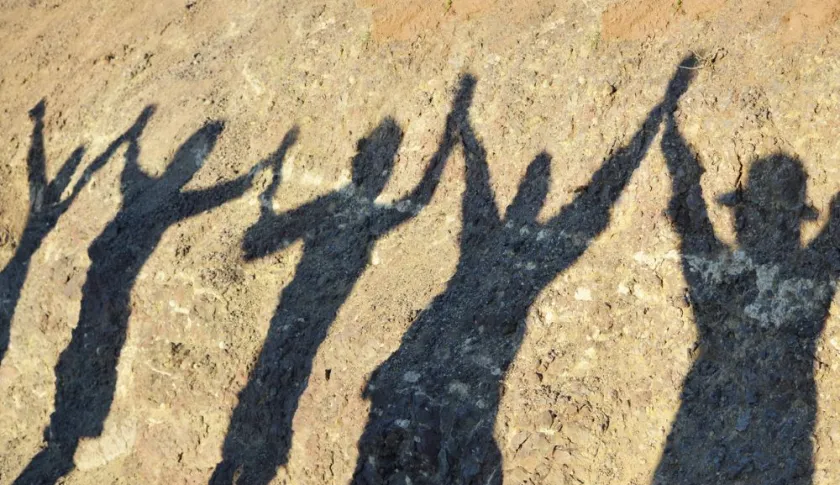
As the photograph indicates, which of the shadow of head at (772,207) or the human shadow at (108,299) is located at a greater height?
the human shadow at (108,299)

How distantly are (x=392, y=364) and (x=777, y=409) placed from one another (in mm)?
2503

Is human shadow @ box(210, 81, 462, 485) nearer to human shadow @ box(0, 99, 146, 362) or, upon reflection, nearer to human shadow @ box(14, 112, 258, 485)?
human shadow @ box(14, 112, 258, 485)

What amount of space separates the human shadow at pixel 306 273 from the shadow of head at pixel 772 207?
237cm

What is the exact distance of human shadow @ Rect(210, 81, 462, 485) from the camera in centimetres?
674

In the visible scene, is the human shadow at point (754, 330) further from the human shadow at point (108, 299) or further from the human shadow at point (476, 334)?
the human shadow at point (108, 299)

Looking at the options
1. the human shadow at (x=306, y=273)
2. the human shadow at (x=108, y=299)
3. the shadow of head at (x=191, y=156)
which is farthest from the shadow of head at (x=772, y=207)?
the shadow of head at (x=191, y=156)

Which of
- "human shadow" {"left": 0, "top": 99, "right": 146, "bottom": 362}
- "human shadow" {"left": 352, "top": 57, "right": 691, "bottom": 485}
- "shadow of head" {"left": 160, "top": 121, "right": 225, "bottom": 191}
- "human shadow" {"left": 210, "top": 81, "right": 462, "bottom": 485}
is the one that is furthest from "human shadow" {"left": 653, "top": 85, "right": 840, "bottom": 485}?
"human shadow" {"left": 0, "top": 99, "right": 146, "bottom": 362}

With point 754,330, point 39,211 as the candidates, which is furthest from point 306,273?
point 39,211

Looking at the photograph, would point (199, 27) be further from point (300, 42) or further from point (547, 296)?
point (547, 296)

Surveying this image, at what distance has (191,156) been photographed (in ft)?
28.2

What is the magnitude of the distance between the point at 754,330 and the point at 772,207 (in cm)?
87

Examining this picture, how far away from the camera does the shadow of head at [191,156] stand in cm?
848

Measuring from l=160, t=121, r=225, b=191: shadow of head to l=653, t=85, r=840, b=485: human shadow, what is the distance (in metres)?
4.49

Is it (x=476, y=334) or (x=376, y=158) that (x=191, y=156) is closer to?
(x=376, y=158)
